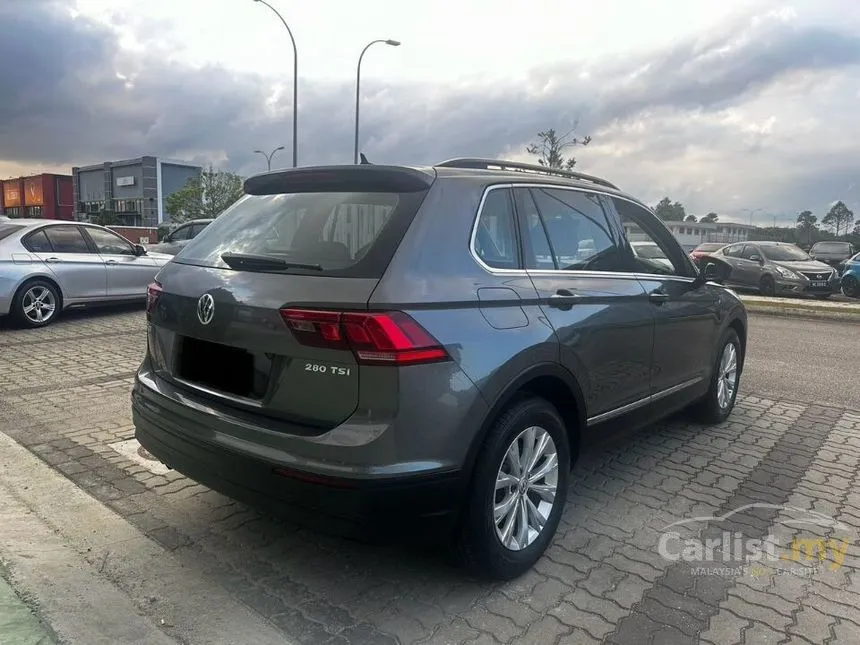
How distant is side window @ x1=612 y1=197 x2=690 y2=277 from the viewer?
158 inches

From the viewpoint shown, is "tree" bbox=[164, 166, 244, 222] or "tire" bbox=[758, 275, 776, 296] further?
"tree" bbox=[164, 166, 244, 222]

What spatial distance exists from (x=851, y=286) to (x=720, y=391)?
16.2m

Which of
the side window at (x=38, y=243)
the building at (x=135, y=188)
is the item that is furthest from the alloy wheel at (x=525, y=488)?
the building at (x=135, y=188)

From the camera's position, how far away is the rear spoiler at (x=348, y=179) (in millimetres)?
2779

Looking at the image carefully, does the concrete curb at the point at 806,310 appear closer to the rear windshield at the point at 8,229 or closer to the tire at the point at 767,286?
the tire at the point at 767,286

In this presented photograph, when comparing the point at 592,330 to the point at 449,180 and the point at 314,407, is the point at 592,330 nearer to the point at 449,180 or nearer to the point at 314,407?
the point at 449,180

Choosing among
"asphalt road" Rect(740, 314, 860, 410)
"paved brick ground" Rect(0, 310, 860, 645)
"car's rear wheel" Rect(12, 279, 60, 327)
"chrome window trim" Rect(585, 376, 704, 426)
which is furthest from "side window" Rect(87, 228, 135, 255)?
"asphalt road" Rect(740, 314, 860, 410)

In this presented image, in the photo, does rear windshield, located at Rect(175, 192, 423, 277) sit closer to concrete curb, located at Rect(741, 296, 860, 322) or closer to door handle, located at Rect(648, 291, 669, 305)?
door handle, located at Rect(648, 291, 669, 305)

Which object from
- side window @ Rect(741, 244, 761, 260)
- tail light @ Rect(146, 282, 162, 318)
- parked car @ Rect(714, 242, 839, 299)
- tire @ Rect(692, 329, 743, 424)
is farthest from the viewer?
side window @ Rect(741, 244, 761, 260)

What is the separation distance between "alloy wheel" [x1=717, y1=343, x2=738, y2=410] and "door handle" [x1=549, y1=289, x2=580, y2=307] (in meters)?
2.46

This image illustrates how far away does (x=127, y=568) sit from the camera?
2.86 metres

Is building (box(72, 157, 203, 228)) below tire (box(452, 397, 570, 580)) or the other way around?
the other way around

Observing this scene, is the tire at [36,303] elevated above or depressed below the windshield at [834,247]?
below

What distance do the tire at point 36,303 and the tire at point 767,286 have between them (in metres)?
16.7
